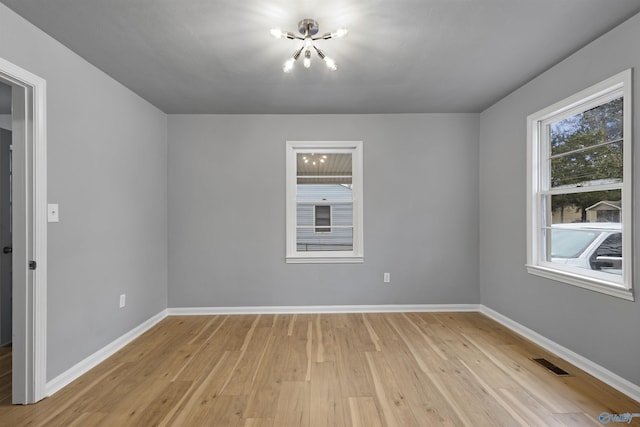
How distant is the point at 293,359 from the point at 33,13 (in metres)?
3.12

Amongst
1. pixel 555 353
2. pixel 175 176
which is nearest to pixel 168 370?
pixel 175 176

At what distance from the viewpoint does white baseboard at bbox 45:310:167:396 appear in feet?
7.09

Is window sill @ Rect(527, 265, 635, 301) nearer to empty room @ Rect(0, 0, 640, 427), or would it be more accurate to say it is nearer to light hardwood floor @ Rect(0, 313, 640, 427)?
empty room @ Rect(0, 0, 640, 427)

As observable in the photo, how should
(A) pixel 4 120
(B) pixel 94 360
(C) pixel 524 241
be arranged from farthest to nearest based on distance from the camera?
(A) pixel 4 120 → (C) pixel 524 241 → (B) pixel 94 360

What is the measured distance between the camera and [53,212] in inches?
85.0

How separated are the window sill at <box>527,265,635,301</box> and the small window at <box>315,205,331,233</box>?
7.48 ft

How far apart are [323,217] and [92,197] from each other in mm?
2481

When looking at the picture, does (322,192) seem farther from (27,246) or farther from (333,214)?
(27,246)

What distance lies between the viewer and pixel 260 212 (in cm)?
380

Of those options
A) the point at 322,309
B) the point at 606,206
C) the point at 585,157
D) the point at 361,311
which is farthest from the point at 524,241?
the point at 322,309

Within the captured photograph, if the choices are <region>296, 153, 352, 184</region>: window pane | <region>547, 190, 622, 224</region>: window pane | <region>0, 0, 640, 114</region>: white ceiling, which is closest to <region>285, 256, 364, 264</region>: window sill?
<region>296, 153, 352, 184</region>: window pane

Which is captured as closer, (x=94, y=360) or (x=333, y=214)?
(x=94, y=360)

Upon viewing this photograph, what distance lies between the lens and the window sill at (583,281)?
6.77ft

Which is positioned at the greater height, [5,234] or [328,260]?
[5,234]
